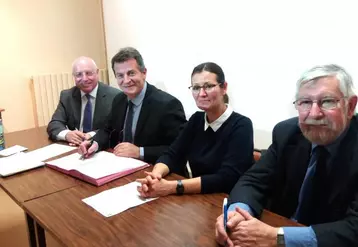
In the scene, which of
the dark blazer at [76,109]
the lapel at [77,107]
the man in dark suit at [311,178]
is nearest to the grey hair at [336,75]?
Result: the man in dark suit at [311,178]

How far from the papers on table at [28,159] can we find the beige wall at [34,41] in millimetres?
1820

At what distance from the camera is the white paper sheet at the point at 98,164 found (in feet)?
5.56

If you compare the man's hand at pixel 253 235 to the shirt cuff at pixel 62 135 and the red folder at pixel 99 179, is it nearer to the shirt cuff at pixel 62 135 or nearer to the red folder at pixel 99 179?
the red folder at pixel 99 179

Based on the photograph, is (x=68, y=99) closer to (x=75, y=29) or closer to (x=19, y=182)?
(x=19, y=182)

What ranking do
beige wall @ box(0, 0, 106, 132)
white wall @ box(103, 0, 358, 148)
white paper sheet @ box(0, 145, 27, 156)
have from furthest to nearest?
beige wall @ box(0, 0, 106, 132) < white paper sheet @ box(0, 145, 27, 156) < white wall @ box(103, 0, 358, 148)

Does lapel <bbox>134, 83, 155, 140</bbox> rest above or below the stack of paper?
above

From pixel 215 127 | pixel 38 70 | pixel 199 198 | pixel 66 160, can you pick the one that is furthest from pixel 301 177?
pixel 38 70

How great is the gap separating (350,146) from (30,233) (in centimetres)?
160

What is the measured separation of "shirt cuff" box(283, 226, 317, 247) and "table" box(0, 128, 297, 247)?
0.37ft

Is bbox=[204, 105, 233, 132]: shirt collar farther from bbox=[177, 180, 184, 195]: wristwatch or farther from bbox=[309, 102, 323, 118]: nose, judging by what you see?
bbox=[309, 102, 323, 118]: nose

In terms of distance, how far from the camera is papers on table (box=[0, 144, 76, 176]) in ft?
6.07

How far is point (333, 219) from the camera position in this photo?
121 cm

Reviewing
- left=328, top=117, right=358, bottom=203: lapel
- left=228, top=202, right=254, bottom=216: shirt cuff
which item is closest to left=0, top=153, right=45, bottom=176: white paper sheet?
left=228, top=202, right=254, bottom=216: shirt cuff

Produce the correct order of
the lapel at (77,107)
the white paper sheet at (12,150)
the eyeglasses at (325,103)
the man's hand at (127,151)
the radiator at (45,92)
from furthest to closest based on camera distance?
the radiator at (45,92) < the lapel at (77,107) < the white paper sheet at (12,150) < the man's hand at (127,151) < the eyeglasses at (325,103)
